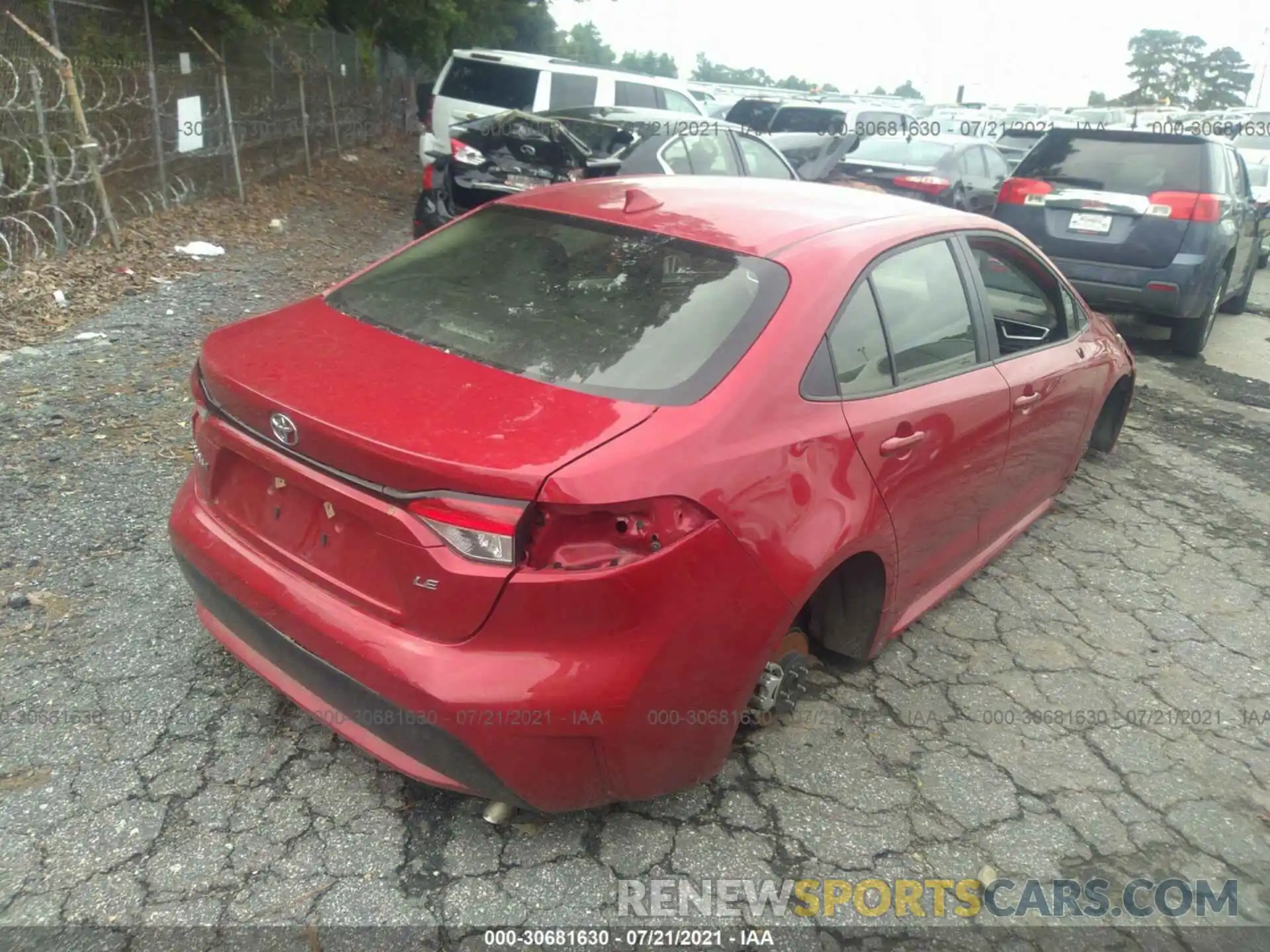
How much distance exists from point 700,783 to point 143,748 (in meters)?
1.55

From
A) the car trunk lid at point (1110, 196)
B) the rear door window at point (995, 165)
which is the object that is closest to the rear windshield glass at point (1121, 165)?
the car trunk lid at point (1110, 196)

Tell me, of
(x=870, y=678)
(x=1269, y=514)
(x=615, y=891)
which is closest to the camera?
(x=615, y=891)

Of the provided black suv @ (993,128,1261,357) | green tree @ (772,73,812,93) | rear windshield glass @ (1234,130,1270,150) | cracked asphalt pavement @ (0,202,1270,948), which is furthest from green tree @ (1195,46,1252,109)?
cracked asphalt pavement @ (0,202,1270,948)

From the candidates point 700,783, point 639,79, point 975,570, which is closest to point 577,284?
point 700,783

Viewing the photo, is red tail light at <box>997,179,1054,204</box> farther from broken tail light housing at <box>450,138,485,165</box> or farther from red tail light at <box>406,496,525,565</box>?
red tail light at <box>406,496,525,565</box>

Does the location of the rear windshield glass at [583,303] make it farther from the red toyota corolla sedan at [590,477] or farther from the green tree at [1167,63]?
the green tree at [1167,63]

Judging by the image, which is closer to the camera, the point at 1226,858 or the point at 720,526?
the point at 720,526

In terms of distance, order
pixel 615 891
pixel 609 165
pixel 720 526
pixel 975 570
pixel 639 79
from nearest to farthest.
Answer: pixel 720 526 → pixel 615 891 → pixel 975 570 → pixel 609 165 → pixel 639 79

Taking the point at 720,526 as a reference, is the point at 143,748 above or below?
below

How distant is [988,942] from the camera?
7.80 ft

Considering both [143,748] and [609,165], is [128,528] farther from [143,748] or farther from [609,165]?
[609,165]

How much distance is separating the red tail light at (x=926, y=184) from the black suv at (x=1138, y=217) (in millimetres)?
2853

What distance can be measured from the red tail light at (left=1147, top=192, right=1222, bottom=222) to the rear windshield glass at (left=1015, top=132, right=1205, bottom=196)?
0.08 meters

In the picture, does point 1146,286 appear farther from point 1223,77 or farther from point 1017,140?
point 1223,77
